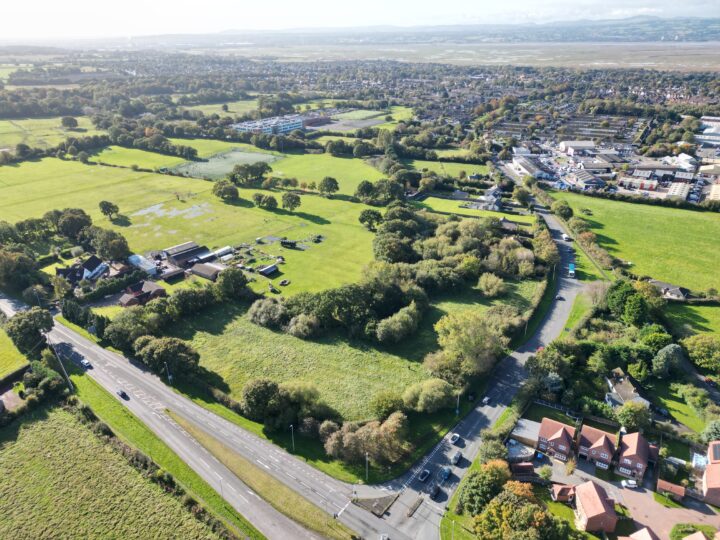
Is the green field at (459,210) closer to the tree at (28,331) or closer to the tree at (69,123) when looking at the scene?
the tree at (28,331)

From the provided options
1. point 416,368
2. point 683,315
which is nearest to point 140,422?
point 416,368

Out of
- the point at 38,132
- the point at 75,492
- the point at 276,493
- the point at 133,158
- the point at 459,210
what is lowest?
the point at 75,492

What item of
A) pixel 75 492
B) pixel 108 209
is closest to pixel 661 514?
pixel 75 492

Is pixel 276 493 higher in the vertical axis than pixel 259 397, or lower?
lower

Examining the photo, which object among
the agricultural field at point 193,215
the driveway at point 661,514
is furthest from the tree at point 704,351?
the agricultural field at point 193,215

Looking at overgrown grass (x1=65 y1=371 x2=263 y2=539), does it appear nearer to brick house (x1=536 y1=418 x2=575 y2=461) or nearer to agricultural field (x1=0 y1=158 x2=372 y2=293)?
brick house (x1=536 y1=418 x2=575 y2=461)

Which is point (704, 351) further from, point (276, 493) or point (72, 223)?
point (72, 223)

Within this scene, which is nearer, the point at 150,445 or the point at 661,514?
the point at 661,514
